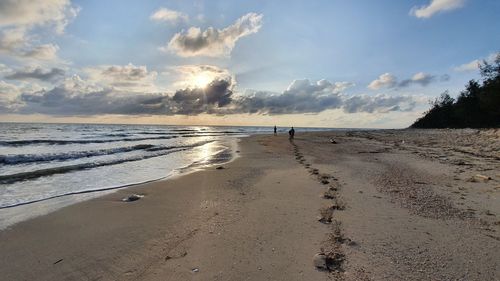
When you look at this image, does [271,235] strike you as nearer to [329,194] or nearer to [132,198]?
[329,194]

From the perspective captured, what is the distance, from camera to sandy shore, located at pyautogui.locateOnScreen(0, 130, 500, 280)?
4145 millimetres

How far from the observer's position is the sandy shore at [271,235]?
414cm

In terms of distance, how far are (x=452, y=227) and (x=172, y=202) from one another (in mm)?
5907

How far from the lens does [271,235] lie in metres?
5.33

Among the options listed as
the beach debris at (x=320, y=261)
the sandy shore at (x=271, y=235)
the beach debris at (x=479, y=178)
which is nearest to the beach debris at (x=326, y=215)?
the sandy shore at (x=271, y=235)

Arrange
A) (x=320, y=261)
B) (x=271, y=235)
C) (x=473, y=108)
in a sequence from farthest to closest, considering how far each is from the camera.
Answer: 1. (x=473, y=108)
2. (x=271, y=235)
3. (x=320, y=261)

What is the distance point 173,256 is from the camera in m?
4.60

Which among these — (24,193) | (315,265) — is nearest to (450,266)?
(315,265)

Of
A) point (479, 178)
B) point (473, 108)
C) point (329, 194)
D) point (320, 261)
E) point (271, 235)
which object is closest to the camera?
point (320, 261)

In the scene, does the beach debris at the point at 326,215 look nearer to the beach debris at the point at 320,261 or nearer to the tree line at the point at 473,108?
the beach debris at the point at 320,261

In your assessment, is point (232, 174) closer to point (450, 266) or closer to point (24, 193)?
point (24, 193)

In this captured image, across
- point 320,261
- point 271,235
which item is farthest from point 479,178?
point 320,261

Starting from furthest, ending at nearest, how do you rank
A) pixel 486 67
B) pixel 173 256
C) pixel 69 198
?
pixel 486 67
pixel 69 198
pixel 173 256

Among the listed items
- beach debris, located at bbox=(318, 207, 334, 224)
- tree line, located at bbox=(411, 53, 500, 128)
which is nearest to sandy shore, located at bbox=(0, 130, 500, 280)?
beach debris, located at bbox=(318, 207, 334, 224)
